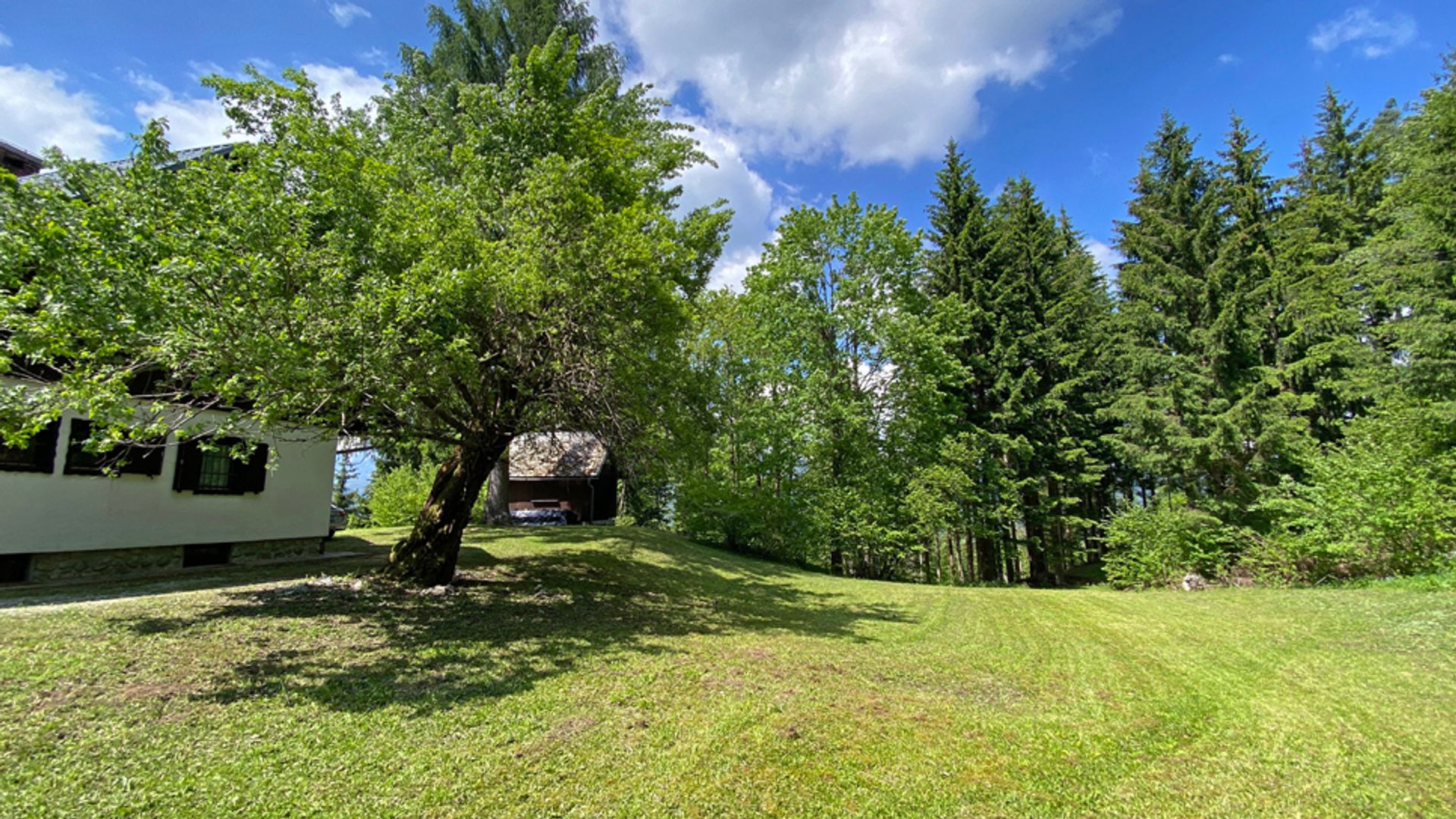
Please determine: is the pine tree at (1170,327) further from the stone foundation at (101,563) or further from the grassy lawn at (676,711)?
the stone foundation at (101,563)

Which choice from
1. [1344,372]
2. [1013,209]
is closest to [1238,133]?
[1013,209]

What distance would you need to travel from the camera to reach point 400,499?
70.9 ft

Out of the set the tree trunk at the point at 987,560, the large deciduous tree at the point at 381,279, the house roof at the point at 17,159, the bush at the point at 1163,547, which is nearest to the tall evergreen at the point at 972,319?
the tree trunk at the point at 987,560

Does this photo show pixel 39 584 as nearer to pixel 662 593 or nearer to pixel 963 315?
pixel 662 593

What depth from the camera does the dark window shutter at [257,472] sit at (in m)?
11.3

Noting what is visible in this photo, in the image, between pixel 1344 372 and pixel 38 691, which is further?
pixel 1344 372

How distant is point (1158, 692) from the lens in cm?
564

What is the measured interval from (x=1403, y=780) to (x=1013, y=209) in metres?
22.9

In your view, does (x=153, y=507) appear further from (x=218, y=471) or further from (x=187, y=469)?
(x=218, y=471)

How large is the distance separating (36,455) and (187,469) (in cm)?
188

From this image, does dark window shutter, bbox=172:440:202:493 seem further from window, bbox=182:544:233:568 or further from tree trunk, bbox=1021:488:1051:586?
tree trunk, bbox=1021:488:1051:586

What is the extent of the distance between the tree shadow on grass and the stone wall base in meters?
3.91

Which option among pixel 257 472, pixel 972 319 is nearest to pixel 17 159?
pixel 257 472

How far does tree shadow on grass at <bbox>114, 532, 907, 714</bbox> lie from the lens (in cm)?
485
